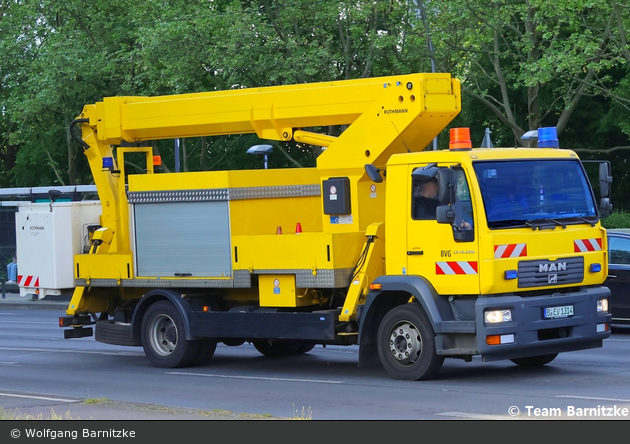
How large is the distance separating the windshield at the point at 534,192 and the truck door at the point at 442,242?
0.23 m

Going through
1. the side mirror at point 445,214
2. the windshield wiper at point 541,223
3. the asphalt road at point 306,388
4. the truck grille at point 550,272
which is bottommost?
the asphalt road at point 306,388

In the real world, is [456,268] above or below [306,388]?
above

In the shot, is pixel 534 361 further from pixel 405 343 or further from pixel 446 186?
pixel 446 186

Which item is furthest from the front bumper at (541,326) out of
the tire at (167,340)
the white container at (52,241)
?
the white container at (52,241)

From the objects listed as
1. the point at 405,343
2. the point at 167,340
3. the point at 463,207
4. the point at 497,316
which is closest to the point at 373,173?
the point at 463,207

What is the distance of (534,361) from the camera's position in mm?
12180

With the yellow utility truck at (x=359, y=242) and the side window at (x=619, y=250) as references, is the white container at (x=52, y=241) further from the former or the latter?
the side window at (x=619, y=250)

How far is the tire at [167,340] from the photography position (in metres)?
13.4

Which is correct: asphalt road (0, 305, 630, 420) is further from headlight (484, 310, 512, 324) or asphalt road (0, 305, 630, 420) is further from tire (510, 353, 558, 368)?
headlight (484, 310, 512, 324)

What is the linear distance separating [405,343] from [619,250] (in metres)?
5.79

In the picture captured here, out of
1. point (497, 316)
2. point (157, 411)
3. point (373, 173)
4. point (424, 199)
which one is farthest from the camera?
point (373, 173)

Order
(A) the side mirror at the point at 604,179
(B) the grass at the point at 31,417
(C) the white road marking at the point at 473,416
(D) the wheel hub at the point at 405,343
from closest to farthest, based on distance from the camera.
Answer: (B) the grass at the point at 31,417 < (C) the white road marking at the point at 473,416 < (D) the wheel hub at the point at 405,343 < (A) the side mirror at the point at 604,179

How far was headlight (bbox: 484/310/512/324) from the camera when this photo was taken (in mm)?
10531

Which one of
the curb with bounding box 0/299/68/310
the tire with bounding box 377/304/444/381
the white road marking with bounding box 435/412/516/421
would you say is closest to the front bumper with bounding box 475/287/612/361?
the tire with bounding box 377/304/444/381
